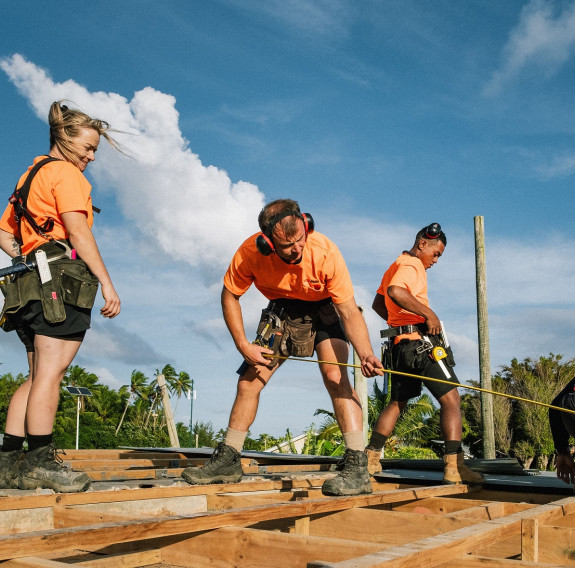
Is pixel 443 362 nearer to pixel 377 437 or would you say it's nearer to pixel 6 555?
pixel 377 437

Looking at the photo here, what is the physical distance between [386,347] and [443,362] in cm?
56

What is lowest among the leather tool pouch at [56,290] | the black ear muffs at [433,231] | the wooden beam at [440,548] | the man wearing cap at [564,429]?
the wooden beam at [440,548]

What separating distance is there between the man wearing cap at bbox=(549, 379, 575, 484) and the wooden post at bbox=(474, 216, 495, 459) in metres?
7.30

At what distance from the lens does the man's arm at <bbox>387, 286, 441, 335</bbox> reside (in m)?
5.14

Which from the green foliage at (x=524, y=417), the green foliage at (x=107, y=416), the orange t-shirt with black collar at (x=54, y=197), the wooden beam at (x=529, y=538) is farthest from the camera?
the green foliage at (x=107, y=416)

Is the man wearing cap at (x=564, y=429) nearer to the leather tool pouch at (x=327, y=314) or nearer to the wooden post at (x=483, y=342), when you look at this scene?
the leather tool pouch at (x=327, y=314)

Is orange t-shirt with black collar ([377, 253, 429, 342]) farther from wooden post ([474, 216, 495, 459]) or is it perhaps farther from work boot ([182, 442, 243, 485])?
wooden post ([474, 216, 495, 459])

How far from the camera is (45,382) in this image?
11.4 feet

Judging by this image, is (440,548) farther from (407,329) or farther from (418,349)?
(407,329)

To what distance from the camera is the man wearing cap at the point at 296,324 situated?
4027 mm

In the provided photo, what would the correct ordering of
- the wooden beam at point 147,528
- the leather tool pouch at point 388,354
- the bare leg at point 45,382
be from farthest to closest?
the leather tool pouch at point 388,354
the bare leg at point 45,382
the wooden beam at point 147,528

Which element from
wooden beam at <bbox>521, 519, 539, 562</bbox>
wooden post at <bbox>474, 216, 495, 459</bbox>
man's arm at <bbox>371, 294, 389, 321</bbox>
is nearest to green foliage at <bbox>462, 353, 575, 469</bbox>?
wooden post at <bbox>474, 216, 495, 459</bbox>

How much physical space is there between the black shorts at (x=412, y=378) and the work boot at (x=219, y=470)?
5.25ft

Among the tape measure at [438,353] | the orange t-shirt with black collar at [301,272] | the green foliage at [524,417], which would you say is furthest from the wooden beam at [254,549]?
the green foliage at [524,417]
